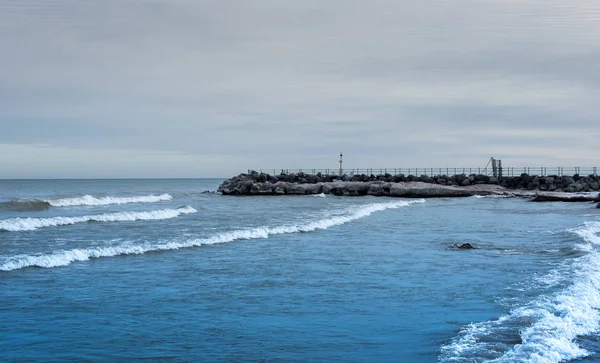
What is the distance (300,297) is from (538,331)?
13.9ft

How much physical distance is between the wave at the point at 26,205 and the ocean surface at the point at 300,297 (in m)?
20.5

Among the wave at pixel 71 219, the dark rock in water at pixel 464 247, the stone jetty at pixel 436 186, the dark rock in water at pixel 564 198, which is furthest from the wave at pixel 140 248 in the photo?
the stone jetty at pixel 436 186

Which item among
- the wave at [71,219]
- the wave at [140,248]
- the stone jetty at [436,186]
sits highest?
the stone jetty at [436,186]

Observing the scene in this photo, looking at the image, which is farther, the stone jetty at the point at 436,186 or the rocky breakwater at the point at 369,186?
the rocky breakwater at the point at 369,186

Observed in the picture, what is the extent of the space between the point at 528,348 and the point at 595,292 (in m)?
4.35

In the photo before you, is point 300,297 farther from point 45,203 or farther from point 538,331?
point 45,203

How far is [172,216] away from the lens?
33625 millimetres

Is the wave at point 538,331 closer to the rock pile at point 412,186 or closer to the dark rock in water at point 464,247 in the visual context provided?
the dark rock in water at point 464,247

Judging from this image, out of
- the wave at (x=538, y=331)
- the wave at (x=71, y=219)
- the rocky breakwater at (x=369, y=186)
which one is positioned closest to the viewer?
the wave at (x=538, y=331)

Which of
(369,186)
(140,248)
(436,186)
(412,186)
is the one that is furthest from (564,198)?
(140,248)

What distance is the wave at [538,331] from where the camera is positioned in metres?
7.43

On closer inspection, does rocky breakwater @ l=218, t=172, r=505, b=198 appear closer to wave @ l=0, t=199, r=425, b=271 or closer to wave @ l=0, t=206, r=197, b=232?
wave @ l=0, t=206, r=197, b=232

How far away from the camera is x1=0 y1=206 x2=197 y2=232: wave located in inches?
991

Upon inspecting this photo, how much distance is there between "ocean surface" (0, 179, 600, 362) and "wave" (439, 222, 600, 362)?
1.1 inches
